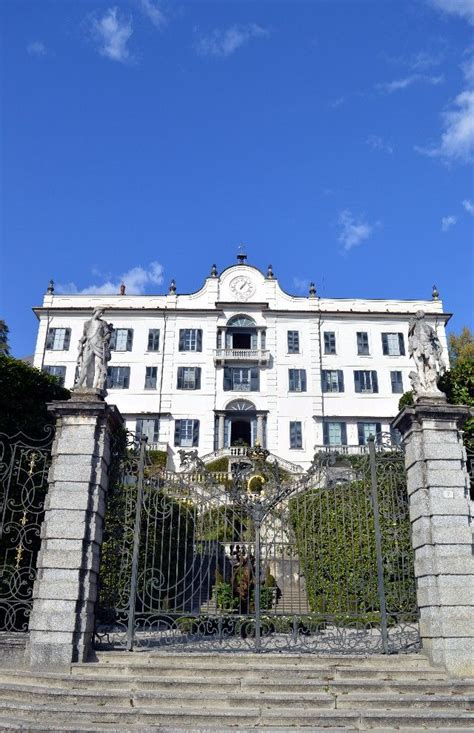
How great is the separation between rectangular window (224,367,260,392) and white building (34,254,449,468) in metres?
0.07

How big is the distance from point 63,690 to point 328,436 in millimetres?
32126

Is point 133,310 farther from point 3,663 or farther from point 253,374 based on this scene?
point 3,663

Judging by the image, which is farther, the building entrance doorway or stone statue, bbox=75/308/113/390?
the building entrance doorway

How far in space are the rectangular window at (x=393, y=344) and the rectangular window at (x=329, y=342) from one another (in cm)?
359

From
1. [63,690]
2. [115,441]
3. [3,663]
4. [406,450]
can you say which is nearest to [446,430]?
[406,450]

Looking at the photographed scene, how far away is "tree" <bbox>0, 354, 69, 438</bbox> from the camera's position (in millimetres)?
15555

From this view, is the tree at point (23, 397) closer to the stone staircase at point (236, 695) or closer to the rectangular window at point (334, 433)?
the stone staircase at point (236, 695)

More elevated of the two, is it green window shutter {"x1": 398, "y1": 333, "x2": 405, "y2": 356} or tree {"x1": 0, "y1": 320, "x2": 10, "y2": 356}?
tree {"x1": 0, "y1": 320, "x2": 10, "y2": 356}

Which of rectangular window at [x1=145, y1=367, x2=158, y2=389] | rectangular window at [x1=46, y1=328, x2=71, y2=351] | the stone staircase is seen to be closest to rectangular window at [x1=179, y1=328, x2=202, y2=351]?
rectangular window at [x1=145, y1=367, x2=158, y2=389]

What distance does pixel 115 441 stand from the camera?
10898mm

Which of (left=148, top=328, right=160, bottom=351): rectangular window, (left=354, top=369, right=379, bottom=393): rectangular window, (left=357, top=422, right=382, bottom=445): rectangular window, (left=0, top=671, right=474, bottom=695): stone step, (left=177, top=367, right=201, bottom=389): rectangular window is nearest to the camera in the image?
(left=0, top=671, right=474, bottom=695): stone step

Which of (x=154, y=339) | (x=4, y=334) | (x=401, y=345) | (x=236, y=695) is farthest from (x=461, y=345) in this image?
(x=236, y=695)

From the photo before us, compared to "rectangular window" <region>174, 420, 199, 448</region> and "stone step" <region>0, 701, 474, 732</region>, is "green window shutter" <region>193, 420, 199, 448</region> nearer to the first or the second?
"rectangular window" <region>174, 420, 199, 448</region>

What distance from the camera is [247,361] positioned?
40906mm
